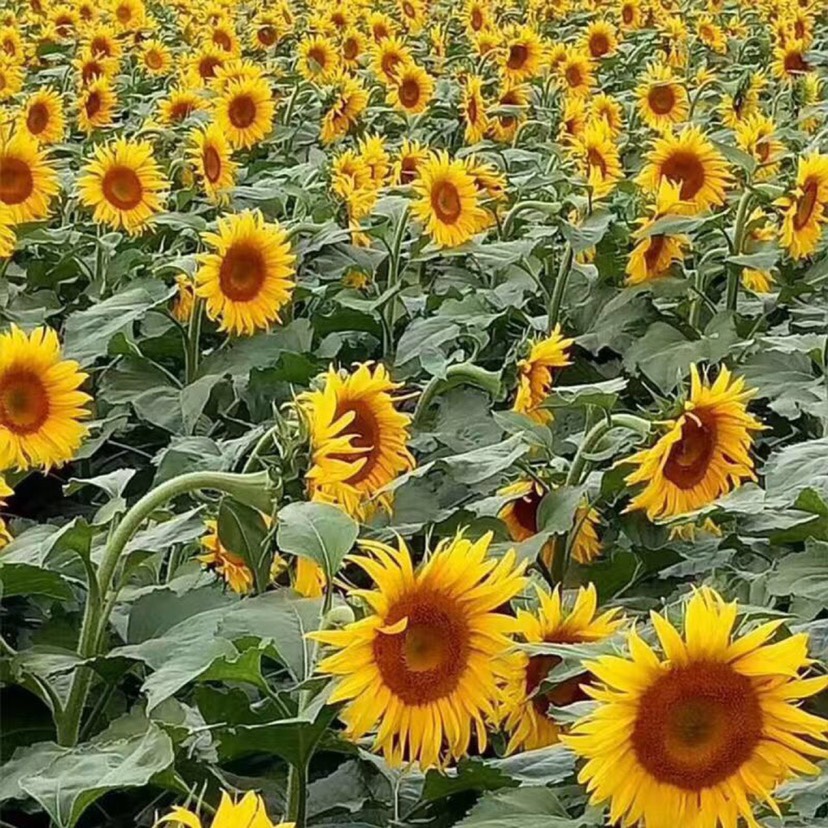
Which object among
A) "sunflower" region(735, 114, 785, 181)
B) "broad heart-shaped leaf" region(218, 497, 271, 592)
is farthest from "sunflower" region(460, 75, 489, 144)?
"broad heart-shaped leaf" region(218, 497, 271, 592)

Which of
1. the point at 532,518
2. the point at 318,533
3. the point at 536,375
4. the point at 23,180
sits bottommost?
the point at 318,533

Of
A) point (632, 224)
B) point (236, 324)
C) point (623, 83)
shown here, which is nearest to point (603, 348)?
point (632, 224)

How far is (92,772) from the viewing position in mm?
1495

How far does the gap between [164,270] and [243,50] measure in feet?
14.7

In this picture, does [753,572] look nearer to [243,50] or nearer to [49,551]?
[49,551]

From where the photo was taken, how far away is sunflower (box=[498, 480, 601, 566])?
2104mm

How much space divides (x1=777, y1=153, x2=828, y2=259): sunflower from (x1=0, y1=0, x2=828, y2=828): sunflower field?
0.5 inches

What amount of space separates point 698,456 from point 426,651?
65cm

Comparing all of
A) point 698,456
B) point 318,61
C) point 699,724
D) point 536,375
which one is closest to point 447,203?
point 536,375

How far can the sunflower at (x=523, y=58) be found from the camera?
5.27 m

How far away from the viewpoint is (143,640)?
5.88 ft

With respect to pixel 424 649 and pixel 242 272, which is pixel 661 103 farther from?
pixel 424 649

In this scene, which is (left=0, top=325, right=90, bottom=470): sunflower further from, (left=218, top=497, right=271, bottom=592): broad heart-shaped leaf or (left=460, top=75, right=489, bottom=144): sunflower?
(left=460, top=75, right=489, bottom=144): sunflower

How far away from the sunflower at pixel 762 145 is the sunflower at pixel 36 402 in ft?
6.13
